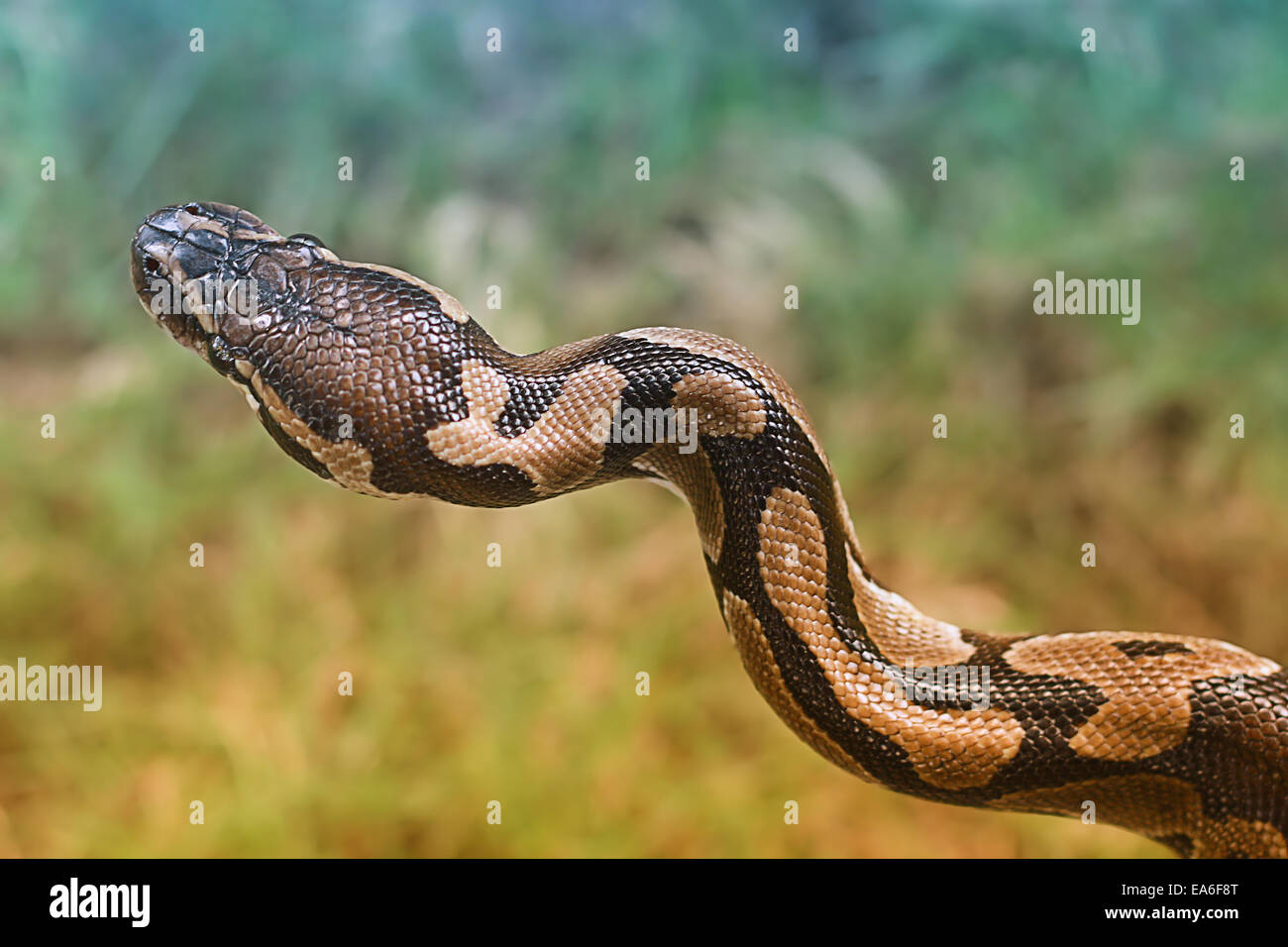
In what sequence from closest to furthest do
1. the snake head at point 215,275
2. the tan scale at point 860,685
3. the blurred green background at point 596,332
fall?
the tan scale at point 860,685
the snake head at point 215,275
the blurred green background at point 596,332

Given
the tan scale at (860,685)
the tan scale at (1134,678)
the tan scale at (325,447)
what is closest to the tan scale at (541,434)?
the tan scale at (325,447)

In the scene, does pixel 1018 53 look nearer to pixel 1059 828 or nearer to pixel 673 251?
pixel 673 251

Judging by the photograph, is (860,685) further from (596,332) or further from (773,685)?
(596,332)

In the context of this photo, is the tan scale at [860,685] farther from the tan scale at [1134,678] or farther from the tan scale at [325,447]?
the tan scale at [325,447]

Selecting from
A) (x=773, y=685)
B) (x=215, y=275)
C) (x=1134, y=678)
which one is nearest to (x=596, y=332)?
(x=215, y=275)

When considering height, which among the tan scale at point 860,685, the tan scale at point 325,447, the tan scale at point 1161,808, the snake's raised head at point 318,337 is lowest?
the tan scale at point 1161,808
